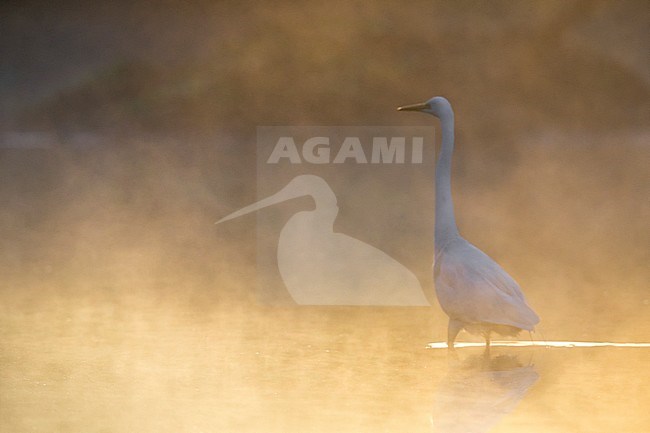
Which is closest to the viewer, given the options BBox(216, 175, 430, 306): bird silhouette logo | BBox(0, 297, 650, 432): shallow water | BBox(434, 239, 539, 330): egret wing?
BBox(0, 297, 650, 432): shallow water

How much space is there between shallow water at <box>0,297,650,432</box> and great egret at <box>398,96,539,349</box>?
11 cm

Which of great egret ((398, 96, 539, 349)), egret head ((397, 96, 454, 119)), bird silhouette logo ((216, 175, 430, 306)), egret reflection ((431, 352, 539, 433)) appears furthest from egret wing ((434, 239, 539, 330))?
bird silhouette logo ((216, 175, 430, 306))

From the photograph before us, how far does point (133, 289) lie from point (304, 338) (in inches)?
31.1

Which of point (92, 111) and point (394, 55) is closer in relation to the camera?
point (394, 55)

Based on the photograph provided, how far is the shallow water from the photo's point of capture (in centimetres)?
148

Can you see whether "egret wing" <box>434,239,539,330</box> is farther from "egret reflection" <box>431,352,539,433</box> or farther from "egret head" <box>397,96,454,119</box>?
"egret head" <box>397,96,454,119</box>

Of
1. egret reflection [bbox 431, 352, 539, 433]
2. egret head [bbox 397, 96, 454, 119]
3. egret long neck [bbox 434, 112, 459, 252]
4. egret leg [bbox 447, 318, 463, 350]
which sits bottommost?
egret reflection [bbox 431, 352, 539, 433]

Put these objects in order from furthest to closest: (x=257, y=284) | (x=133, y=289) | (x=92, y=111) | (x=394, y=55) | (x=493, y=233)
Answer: (x=92, y=111)
(x=394, y=55)
(x=493, y=233)
(x=257, y=284)
(x=133, y=289)

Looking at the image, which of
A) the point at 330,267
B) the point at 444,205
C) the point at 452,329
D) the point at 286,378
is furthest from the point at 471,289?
the point at 330,267

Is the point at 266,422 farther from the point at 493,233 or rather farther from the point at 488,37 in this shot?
the point at 488,37

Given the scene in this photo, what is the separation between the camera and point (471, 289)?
1793 millimetres

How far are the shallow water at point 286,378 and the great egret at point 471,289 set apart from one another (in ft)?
0.35

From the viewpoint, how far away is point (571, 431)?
1.40 meters

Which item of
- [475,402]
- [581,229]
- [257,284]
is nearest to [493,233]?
[581,229]
